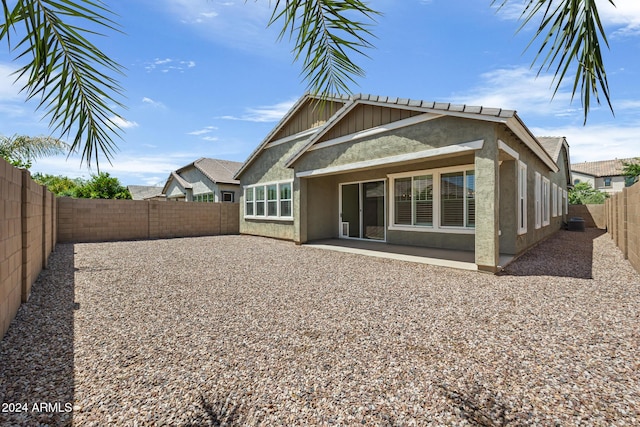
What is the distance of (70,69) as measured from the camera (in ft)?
7.23

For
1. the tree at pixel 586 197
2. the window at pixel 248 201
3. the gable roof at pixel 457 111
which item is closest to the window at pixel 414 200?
the gable roof at pixel 457 111

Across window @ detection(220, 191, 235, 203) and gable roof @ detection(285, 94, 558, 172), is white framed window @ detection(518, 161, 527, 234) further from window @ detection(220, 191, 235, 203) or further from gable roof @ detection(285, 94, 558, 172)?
window @ detection(220, 191, 235, 203)

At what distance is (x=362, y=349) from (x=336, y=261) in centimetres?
534

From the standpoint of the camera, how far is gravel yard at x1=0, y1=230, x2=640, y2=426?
7.78ft

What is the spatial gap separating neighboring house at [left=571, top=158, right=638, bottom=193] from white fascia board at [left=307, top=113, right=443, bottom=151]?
37.4 meters

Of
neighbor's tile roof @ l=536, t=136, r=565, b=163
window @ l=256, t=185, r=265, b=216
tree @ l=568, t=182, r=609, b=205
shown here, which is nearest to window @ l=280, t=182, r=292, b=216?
window @ l=256, t=185, r=265, b=216

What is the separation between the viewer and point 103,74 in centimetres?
223

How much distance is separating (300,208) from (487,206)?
22.2ft

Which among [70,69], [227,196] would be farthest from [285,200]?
[70,69]

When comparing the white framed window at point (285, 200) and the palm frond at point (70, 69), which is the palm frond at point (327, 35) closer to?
the palm frond at point (70, 69)

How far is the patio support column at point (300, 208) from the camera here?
A: 1179cm

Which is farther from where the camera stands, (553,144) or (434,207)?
(553,144)

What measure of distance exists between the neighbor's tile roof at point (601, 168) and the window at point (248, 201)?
141 feet

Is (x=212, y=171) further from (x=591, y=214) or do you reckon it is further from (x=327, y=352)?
(x=591, y=214)
